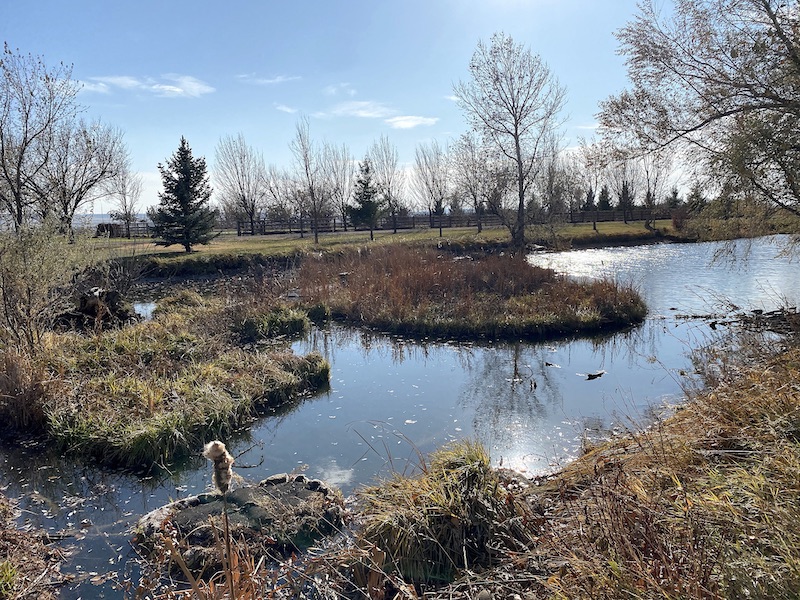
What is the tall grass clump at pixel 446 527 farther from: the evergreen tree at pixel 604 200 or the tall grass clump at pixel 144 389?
the evergreen tree at pixel 604 200

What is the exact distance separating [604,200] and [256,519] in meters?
46.5

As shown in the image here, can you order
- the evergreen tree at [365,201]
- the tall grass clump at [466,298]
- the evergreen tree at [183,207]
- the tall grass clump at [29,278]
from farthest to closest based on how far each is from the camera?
the evergreen tree at [365,201]
the evergreen tree at [183,207]
the tall grass clump at [466,298]
the tall grass clump at [29,278]

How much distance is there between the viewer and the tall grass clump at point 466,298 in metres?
12.5

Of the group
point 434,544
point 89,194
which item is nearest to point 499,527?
point 434,544

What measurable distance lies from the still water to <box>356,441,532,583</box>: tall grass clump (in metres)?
0.98

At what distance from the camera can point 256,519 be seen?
183 inches

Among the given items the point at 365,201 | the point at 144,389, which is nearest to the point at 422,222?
A: the point at 365,201

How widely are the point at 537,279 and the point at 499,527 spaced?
505 inches

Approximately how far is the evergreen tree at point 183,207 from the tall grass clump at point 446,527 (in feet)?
79.0

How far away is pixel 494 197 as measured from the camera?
26.5 metres

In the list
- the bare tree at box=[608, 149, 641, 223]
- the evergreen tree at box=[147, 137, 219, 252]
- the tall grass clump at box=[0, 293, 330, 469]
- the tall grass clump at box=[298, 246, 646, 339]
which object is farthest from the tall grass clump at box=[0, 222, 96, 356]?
the bare tree at box=[608, 149, 641, 223]

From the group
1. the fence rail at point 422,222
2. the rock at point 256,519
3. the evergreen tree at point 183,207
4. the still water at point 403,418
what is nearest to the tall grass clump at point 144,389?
the still water at point 403,418

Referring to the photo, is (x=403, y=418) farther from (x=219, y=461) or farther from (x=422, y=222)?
(x=422, y=222)

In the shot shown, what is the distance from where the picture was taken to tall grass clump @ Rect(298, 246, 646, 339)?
12.5m
